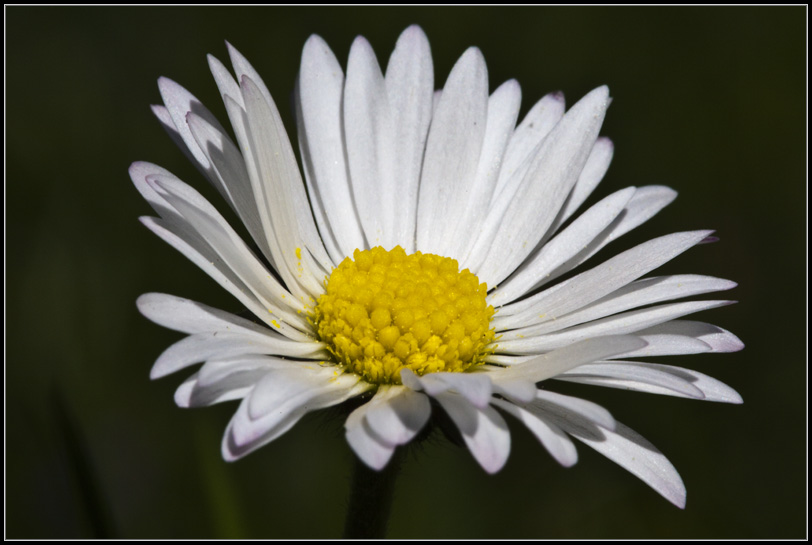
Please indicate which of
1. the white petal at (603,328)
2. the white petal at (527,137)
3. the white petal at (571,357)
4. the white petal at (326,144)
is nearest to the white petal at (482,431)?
the white petal at (571,357)

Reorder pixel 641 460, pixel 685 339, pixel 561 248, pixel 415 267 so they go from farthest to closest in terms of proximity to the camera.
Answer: pixel 561 248, pixel 415 267, pixel 685 339, pixel 641 460

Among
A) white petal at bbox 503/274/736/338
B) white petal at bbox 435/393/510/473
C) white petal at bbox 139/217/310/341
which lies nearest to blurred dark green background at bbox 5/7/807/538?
white petal at bbox 139/217/310/341

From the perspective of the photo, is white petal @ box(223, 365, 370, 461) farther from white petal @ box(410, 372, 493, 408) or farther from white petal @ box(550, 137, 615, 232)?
white petal @ box(550, 137, 615, 232)

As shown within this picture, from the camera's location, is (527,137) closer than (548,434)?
No

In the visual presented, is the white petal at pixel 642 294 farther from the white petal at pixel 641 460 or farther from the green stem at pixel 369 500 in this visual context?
the green stem at pixel 369 500

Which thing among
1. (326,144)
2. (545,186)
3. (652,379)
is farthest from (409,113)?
(652,379)

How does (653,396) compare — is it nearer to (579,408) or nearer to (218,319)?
(579,408)

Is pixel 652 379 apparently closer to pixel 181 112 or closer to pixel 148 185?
pixel 148 185
